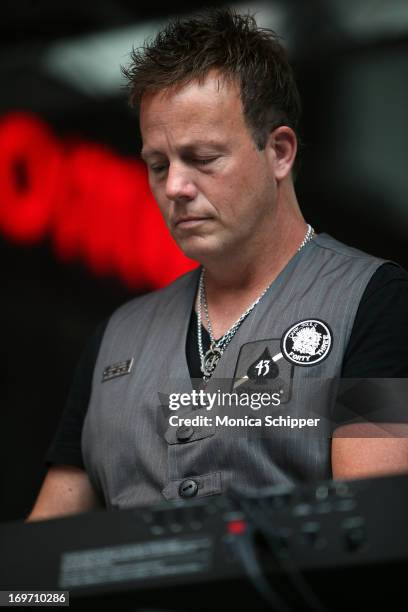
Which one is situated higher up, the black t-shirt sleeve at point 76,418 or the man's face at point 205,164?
the man's face at point 205,164

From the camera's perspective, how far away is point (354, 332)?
1.56 metres

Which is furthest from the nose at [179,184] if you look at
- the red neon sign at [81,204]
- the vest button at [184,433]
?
the red neon sign at [81,204]

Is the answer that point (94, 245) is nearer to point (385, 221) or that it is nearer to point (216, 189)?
point (385, 221)

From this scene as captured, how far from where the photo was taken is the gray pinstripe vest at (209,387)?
1.54m

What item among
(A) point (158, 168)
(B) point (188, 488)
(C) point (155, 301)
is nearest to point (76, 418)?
(C) point (155, 301)

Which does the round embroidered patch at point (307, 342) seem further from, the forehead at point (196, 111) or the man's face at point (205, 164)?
the forehead at point (196, 111)

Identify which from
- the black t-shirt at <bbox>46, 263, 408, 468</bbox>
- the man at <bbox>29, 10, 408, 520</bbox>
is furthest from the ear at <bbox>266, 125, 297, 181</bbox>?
the black t-shirt at <bbox>46, 263, 408, 468</bbox>

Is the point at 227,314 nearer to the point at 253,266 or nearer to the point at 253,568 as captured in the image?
the point at 253,266

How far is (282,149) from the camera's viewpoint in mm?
1816

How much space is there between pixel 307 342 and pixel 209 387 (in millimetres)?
193

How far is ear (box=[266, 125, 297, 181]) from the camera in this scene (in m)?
1.79

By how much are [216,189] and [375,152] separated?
1.16 metres

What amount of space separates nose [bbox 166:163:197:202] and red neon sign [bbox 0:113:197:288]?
1284 millimetres

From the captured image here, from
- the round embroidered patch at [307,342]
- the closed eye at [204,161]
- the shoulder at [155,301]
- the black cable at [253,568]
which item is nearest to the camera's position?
the black cable at [253,568]
